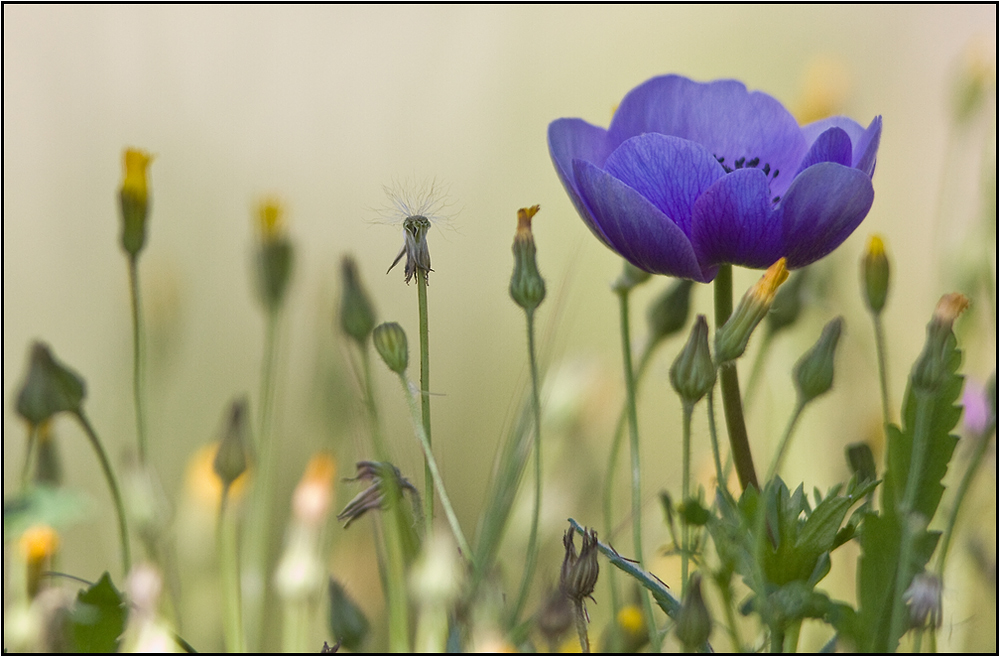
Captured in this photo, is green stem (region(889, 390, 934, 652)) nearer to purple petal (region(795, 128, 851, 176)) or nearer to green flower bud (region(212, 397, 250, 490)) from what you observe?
purple petal (region(795, 128, 851, 176))

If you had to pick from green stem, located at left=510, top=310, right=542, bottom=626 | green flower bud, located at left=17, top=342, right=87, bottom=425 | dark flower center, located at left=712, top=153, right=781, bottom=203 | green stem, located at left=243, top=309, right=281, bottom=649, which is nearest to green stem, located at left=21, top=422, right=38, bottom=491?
green flower bud, located at left=17, top=342, right=87, bottom=425

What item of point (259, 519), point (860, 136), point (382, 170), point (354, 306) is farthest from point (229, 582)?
point (382, 170)

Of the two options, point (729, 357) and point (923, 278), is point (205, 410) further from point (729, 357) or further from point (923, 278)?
point (923, 278)

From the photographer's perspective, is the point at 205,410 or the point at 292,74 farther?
the point at 292,74

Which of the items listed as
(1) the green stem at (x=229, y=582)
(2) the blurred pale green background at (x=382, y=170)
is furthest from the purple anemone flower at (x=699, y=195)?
(2) the blurred pale green background at (x=382, y=170)

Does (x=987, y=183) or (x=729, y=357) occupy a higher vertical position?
(x=987, y=183)

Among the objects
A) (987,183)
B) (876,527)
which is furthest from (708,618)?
(987,183)
